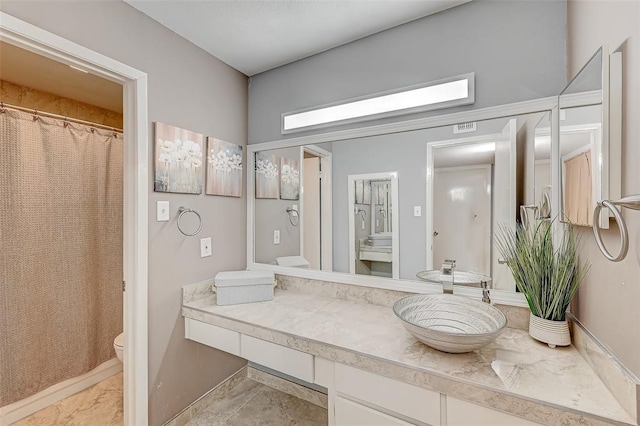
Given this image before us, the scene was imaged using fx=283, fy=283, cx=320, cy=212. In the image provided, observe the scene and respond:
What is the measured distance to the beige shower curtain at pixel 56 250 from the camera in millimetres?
1863

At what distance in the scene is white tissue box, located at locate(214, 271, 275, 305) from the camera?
177 centimetres

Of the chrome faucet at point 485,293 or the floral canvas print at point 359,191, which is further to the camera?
the floral canvas print at point 359,191

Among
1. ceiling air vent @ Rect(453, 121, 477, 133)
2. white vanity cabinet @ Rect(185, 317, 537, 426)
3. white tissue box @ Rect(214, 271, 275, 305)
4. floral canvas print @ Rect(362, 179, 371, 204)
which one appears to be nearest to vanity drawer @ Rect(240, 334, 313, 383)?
white vanity cabinet @ Rect(185, 317, 537, 426)

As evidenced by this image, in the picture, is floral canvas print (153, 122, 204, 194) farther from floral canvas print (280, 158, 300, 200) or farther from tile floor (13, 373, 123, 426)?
tile floor (13, 373, 123, 426)

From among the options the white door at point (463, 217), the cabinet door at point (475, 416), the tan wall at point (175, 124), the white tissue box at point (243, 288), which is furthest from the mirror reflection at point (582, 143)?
the tan wall at point (175, 124)

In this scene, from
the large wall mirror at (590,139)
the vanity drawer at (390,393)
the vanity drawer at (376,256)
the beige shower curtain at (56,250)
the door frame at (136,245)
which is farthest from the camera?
the beige shower curtain at (56,250)

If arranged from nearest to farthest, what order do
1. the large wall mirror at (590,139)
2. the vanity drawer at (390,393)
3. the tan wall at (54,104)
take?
the large wall mirror at (590,139)
the vanity drawer at (390,393)
the tan wall at (54,104)

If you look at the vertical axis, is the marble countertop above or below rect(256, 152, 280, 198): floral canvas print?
below

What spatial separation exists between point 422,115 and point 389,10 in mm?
598

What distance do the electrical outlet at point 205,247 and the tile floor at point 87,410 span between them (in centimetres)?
120

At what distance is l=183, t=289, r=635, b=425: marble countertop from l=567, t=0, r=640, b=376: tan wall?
0.55 ft

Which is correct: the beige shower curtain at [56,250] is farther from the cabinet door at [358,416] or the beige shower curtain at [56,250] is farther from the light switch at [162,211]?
the cabinet door at [358,416]

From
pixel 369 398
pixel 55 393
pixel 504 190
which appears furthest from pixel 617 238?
pixel 55 393

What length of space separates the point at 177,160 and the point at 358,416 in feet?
5.43
